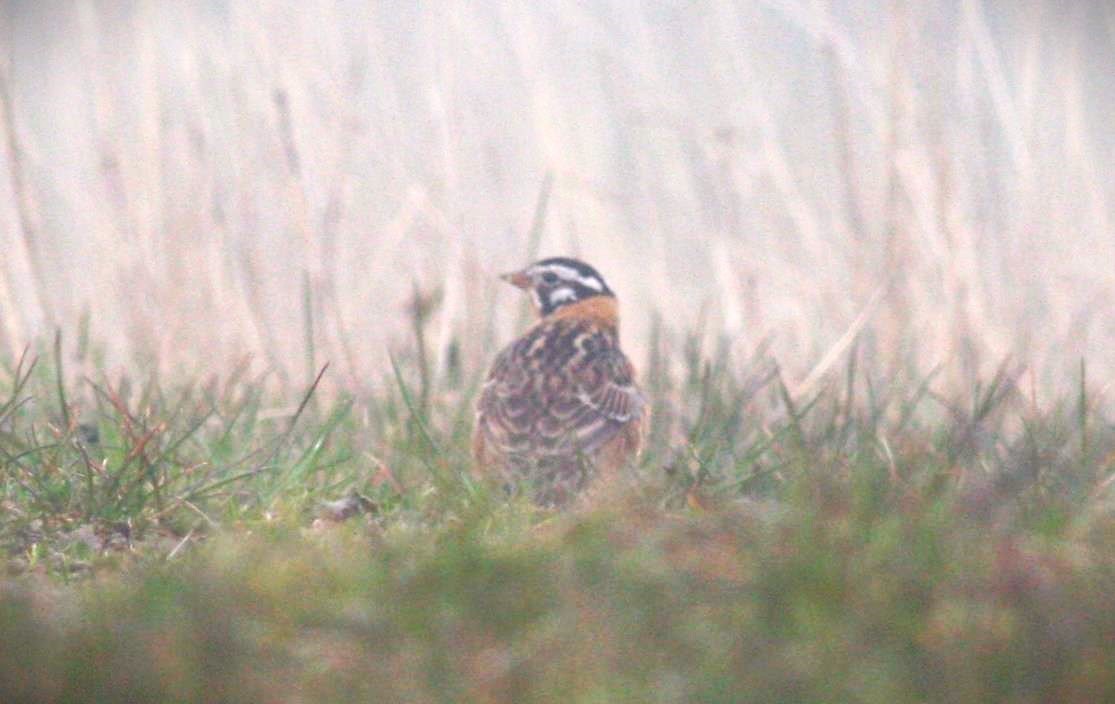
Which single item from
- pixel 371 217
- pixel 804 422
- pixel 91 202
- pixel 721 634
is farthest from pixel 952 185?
pixel 721 634

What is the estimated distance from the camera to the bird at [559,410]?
5434 millimetres

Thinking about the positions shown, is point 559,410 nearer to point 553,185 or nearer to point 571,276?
point 571,276

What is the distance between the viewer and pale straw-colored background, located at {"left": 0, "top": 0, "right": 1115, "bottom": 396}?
7.80 meters

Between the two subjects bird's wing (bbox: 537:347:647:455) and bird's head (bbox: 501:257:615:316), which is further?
bird's head (bbox: 501:257:615:316)

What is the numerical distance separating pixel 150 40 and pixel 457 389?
301cm

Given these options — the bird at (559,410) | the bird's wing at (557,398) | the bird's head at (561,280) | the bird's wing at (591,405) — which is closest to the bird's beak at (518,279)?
the bird's head at (561,280)

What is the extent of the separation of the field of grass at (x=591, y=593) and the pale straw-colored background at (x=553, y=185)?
2933mm

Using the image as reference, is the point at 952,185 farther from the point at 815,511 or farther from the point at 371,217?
the point at 815,511

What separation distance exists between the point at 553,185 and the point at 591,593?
17.5ft

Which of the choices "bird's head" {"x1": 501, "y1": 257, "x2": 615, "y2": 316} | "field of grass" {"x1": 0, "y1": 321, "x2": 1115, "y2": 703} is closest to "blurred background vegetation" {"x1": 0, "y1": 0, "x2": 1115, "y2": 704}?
"field of grass" {"x1": 0, "y1": 321, "x2": 1115, "y2": 703}

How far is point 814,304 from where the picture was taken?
26.8 ft

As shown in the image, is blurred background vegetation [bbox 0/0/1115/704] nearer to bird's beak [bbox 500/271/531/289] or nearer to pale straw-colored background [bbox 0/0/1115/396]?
pale straw-colored background [bbox 0/0/1115/396]

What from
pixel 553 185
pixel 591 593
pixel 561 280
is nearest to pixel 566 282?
pixel 561 280

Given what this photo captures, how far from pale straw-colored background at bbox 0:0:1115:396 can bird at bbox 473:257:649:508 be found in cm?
98
